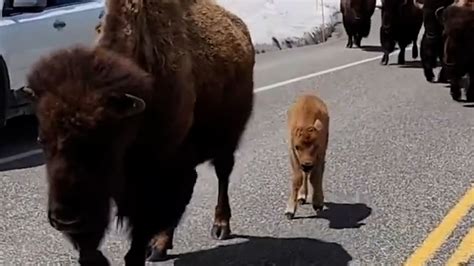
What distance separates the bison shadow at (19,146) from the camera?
978cm

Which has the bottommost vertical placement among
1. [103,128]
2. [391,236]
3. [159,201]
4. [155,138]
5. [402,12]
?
[402,12]

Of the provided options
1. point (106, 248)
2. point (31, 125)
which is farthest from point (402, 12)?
point (106, 248)

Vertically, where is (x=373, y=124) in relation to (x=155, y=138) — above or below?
below

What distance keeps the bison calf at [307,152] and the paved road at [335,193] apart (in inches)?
6.3

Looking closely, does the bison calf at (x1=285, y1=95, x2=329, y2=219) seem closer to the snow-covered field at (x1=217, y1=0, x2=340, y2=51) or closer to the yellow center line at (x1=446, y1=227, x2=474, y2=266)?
the yellow center line at (x1=446, y1=227, x2=474, y2=266)

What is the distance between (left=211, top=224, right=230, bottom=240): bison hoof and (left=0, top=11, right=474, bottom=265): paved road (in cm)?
7

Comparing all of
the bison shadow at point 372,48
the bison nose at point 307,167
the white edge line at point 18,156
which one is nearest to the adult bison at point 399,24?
the bison shadow at point 372,48

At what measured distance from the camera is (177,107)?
5.71m

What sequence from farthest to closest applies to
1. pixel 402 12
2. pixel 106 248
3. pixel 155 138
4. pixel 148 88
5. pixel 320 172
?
pixel 402 12
pixel 320 172
pixel 106 248
pixel 155 138
pixel 148 88

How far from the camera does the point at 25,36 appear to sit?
415 inches

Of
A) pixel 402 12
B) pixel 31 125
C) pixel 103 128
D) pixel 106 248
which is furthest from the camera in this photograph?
pixel 402 12

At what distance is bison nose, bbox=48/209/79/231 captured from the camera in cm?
467

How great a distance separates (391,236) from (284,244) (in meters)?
0.76

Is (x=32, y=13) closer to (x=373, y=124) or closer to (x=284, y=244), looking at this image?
(x=373, y=124)
